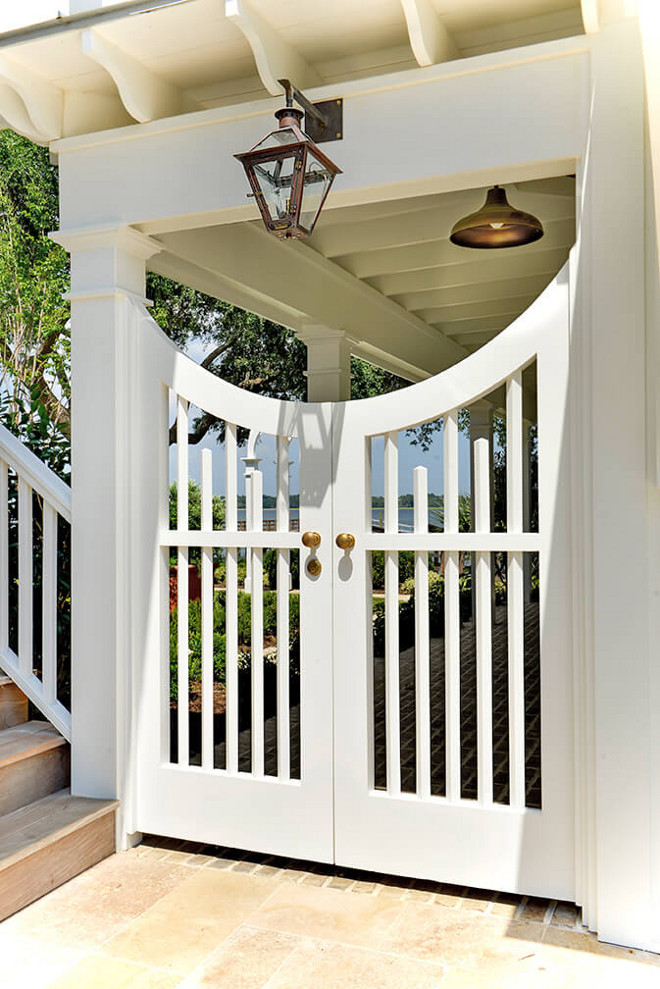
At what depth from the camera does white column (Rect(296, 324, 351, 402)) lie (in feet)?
18.9

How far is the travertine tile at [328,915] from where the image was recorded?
8.34 ft

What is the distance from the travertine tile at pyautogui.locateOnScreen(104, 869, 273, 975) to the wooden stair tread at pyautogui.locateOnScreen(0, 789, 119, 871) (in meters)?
0.42

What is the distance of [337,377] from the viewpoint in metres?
5.82

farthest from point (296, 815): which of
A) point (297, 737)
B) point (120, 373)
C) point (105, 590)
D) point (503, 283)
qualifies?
point (503, 283)

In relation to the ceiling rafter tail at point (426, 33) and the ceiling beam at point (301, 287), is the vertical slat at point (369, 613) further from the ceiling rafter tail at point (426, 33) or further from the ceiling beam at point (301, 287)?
the ceiling beam at point (301, 287)

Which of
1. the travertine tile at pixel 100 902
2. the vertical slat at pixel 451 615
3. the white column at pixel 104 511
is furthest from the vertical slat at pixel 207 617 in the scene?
the vertical slat at pixel 451 615

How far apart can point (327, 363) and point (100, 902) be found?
3.89m

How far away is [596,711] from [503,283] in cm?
400

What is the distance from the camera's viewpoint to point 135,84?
2961 mm

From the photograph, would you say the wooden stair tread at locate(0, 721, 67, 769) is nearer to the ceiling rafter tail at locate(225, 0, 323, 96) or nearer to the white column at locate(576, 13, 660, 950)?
the white column at locate(576, 13, 660, 950)

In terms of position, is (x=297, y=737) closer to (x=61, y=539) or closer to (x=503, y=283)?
(x=61, y=539)

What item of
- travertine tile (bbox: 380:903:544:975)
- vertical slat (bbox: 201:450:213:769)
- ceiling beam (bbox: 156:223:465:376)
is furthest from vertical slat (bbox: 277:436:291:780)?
ceiling beam (bbox: 156:223:465:376)

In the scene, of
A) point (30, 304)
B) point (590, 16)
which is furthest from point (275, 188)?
point (30, 304)

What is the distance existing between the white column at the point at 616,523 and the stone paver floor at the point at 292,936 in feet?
0.78
